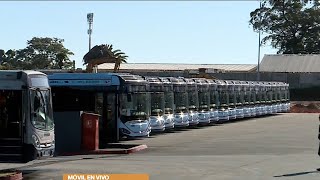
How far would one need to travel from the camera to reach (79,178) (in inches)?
547

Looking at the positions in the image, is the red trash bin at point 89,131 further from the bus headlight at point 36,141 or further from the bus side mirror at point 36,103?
the bus headlight at point 36,141

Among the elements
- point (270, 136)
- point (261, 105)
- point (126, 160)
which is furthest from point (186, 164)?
point (261, 105)

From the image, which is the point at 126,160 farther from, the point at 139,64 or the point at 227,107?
the point at 139,64

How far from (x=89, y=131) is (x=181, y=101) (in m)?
11.3

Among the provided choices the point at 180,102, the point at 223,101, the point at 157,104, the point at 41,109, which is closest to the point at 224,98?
the point at 223,101

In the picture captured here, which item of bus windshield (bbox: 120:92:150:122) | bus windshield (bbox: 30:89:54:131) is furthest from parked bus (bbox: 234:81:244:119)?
bus windshield (bbox: 30:89:54:131)

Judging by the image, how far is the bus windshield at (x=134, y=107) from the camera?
A: 86.6ft

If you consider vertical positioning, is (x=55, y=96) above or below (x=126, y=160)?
above

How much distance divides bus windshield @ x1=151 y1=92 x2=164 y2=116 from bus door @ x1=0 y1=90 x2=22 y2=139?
13749mm

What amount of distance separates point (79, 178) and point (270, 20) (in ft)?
312

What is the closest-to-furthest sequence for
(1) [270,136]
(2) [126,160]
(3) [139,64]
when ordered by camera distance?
(2) [126,160], (1) [270,136], (3) [139,64]

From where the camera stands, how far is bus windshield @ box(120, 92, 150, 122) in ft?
86.6

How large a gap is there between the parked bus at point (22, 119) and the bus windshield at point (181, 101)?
17321 mm

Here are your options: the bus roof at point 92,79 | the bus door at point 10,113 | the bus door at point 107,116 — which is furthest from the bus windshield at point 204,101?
the bus door at point 10,113
